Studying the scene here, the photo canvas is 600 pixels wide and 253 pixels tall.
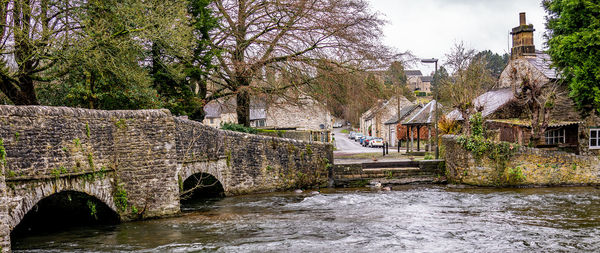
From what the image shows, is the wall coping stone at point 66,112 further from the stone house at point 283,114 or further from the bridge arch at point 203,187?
the stone house at point 283,114

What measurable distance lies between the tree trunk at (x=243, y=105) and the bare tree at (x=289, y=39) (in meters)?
0.09

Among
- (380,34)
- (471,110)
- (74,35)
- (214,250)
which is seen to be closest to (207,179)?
(74,35)

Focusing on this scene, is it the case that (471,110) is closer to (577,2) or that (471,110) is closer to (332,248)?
(577,2)

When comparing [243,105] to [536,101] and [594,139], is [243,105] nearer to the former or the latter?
[536,101]

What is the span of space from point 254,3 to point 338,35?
4384mm

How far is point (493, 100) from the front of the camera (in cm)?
2642

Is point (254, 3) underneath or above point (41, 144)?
above

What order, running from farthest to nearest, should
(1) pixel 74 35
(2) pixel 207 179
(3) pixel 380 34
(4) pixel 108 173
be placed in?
(3) pixel 380 34 < (2) pixel 207 179 < (1) pixel 74 35 < (4) pixel 108 173

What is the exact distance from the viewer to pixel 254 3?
22500mm

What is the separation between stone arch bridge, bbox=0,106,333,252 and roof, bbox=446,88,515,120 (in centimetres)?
1366

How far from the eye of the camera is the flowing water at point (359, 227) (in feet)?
30.4

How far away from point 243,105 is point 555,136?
51.5 feet

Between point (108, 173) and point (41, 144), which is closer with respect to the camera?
point (41, 144)

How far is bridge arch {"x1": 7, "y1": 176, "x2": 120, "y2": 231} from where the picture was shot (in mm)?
8188
